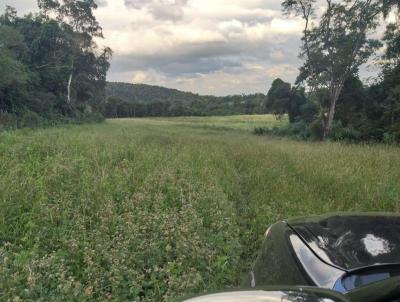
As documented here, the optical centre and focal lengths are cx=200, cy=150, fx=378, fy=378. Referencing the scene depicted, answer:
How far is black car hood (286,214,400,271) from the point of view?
1903 millimetres

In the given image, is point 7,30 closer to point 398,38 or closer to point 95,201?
point 398,38

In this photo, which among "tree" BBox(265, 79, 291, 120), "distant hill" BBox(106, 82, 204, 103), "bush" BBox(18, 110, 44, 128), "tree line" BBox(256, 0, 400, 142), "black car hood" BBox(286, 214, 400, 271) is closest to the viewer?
"black car hood" BBox(286, 214, 400, 271)

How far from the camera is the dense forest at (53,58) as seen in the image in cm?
4169

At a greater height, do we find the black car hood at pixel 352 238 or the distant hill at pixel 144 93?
the distant hill at pixel 144 93

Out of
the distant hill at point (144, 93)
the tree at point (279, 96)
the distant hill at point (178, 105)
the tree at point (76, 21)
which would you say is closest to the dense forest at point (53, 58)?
the tree at point (76, 21)

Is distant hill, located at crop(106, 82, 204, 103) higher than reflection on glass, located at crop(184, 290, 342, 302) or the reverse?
higher

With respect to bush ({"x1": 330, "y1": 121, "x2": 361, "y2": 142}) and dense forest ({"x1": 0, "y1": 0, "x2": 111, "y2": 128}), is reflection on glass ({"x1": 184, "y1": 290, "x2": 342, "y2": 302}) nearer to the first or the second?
bush ({"x1": 330, "y1": 121, "x2": 361, "y2": 142})

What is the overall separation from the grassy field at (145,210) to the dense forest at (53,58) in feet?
114

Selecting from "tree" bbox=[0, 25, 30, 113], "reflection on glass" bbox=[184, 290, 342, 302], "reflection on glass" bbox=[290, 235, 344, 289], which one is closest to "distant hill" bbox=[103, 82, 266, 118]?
"tree" bbox=[0, 25, 30, 113]

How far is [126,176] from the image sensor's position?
7441 millimetres

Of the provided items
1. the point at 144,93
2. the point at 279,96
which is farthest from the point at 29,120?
the point at 144,93

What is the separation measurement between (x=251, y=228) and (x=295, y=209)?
987 mm

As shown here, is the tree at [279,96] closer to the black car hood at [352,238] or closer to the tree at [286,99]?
the tree at [286,99]

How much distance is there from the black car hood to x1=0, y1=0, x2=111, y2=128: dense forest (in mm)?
40969
